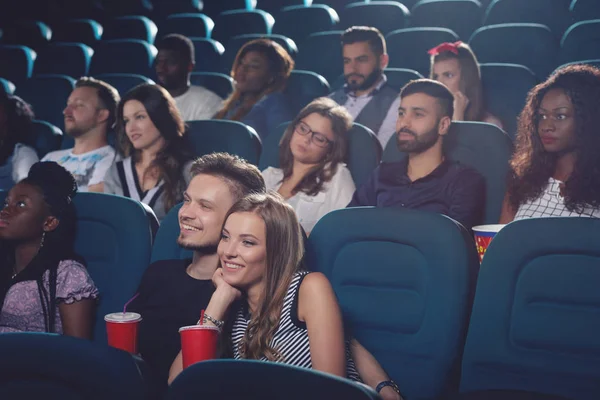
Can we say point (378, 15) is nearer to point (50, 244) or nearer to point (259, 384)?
point (50, 244)

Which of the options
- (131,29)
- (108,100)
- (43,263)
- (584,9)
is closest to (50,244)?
(43,263)

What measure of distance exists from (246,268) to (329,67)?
9.74 ft

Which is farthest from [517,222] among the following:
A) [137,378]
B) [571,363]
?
[137,378]

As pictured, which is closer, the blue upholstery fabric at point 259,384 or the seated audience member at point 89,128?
the blue upholstery fabric at point 259,384

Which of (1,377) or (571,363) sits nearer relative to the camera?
(1,377)

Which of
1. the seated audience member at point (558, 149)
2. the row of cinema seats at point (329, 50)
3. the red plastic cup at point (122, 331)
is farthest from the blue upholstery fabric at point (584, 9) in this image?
the red plastic cup at point (122, 331)

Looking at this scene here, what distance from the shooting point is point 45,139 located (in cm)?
338

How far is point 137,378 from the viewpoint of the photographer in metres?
0.90

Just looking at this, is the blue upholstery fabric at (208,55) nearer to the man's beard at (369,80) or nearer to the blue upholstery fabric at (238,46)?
the blue upholstery fabric at (238,46)

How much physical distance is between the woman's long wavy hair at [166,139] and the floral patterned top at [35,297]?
0.77m

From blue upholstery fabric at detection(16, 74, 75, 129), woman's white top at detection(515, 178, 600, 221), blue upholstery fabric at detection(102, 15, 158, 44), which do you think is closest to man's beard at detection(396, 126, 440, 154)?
woman's white top at detection(515, 178, 600, 221)

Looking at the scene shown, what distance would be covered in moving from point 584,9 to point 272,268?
3066mm

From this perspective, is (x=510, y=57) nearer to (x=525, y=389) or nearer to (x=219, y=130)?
(x=219, y=130)

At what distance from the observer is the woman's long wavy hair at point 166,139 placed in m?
2.58
